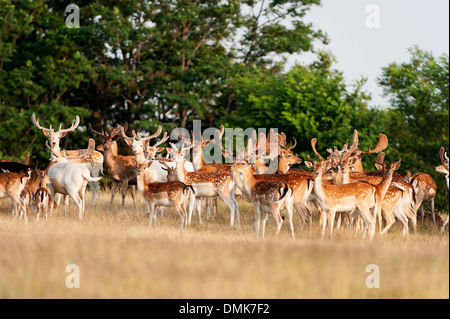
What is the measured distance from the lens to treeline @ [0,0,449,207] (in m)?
22.0

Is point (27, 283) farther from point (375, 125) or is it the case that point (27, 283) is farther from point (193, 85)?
point (193, 85)

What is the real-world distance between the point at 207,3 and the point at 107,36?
4881 mm

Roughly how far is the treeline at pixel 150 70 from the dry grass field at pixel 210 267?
12040 millimetres

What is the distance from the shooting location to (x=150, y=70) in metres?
25.6

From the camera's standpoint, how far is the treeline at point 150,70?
21953 millimetres

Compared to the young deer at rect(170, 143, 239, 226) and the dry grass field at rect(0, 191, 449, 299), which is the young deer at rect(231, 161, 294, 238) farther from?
the young deer at rect(170, 143, 239, 226)

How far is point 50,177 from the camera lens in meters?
12.7

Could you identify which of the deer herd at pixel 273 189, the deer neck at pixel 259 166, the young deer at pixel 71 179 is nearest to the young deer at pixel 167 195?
the deer herd at pixel 273 189

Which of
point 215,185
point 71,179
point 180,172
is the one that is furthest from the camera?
point 180,172

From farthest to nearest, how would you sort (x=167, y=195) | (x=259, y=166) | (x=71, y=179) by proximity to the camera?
1. (x=259, y=166)
2. (x=71, y=179)
3. (x=167, y=195)

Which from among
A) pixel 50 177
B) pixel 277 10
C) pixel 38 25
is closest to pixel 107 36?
pixel 38 25

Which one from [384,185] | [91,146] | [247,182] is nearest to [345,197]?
[384,185]

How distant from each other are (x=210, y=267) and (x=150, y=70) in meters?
19.4

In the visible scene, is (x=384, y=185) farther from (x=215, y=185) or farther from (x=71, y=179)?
(x=71, y=179)
